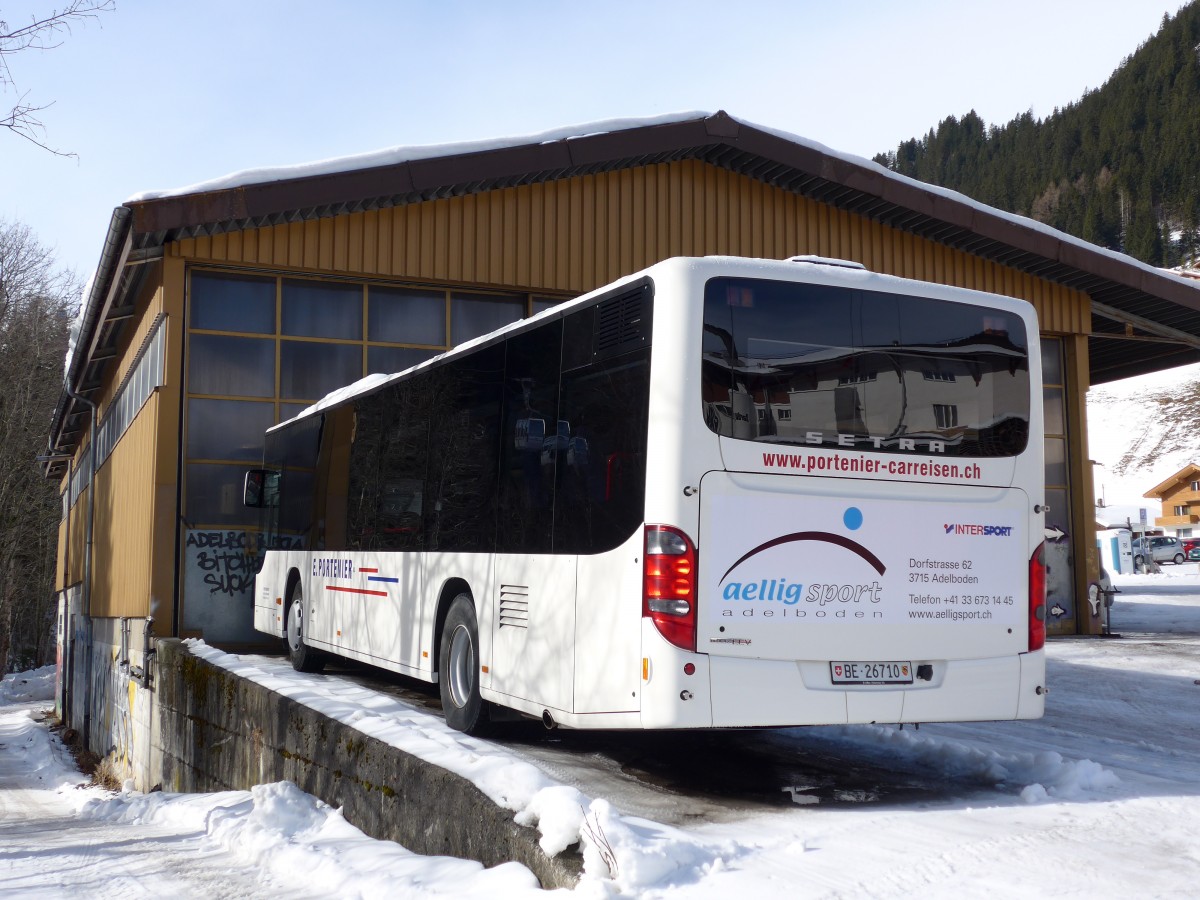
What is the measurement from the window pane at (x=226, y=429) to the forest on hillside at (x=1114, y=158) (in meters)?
115

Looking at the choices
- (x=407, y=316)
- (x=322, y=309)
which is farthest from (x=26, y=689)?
(x=407, y=316)

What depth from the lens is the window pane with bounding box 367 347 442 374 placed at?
1744cm

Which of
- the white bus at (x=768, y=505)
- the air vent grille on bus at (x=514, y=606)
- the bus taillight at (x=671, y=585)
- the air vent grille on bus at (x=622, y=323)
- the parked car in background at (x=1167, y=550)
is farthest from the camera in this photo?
the parked car in background at (x=1167, y=550)

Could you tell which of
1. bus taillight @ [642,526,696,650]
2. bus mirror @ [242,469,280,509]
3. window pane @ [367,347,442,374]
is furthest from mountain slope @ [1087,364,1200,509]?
bus taillight @ [642,526,696,650]

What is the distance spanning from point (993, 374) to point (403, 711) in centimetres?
480

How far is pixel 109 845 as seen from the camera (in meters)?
9.16

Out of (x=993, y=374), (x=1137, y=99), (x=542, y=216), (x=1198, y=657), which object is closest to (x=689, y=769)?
(x=993, y=374)

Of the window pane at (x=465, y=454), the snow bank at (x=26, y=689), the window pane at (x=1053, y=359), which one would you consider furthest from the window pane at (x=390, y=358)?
the snow bank at (x=26, y=689)

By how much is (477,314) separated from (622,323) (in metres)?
11.2

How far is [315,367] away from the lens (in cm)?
1716

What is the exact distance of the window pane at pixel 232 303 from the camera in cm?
1653

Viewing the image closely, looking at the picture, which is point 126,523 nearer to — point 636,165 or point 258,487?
point 258,487

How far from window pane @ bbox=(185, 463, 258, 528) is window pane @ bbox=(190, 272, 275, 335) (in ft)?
6.32

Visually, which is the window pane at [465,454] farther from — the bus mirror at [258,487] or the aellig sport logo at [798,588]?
the bus mirror at [258,487]
